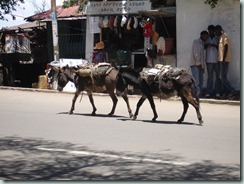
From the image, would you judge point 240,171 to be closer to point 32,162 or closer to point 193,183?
point 193,183

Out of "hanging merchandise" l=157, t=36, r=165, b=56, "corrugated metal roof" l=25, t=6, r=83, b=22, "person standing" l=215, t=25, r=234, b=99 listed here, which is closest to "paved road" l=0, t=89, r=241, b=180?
"person standing" l=215, t=25, r=234, b=99

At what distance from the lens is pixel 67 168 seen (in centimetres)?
695

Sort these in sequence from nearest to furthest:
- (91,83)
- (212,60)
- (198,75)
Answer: (91,83)
(212,60)
(198,75)

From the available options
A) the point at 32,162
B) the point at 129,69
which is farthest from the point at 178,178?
the point at 129,69

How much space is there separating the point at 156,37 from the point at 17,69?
30.8ft

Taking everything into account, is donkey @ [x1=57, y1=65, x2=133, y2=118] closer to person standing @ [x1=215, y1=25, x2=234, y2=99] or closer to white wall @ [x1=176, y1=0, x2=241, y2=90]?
person standing @ [x1=215, y1=25, x2=234, y2=99]

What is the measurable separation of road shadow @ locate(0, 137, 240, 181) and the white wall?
8899 millimetres

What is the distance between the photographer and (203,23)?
16406 millimetres

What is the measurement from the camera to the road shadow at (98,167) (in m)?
6.41

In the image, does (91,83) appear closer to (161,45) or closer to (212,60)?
(212,60)

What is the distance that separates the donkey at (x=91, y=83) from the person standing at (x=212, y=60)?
4974 mm

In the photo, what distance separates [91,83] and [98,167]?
5.39 m

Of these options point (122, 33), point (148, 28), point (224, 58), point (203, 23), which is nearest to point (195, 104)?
point (224, 58)

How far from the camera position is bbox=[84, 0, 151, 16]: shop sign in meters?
17.5
